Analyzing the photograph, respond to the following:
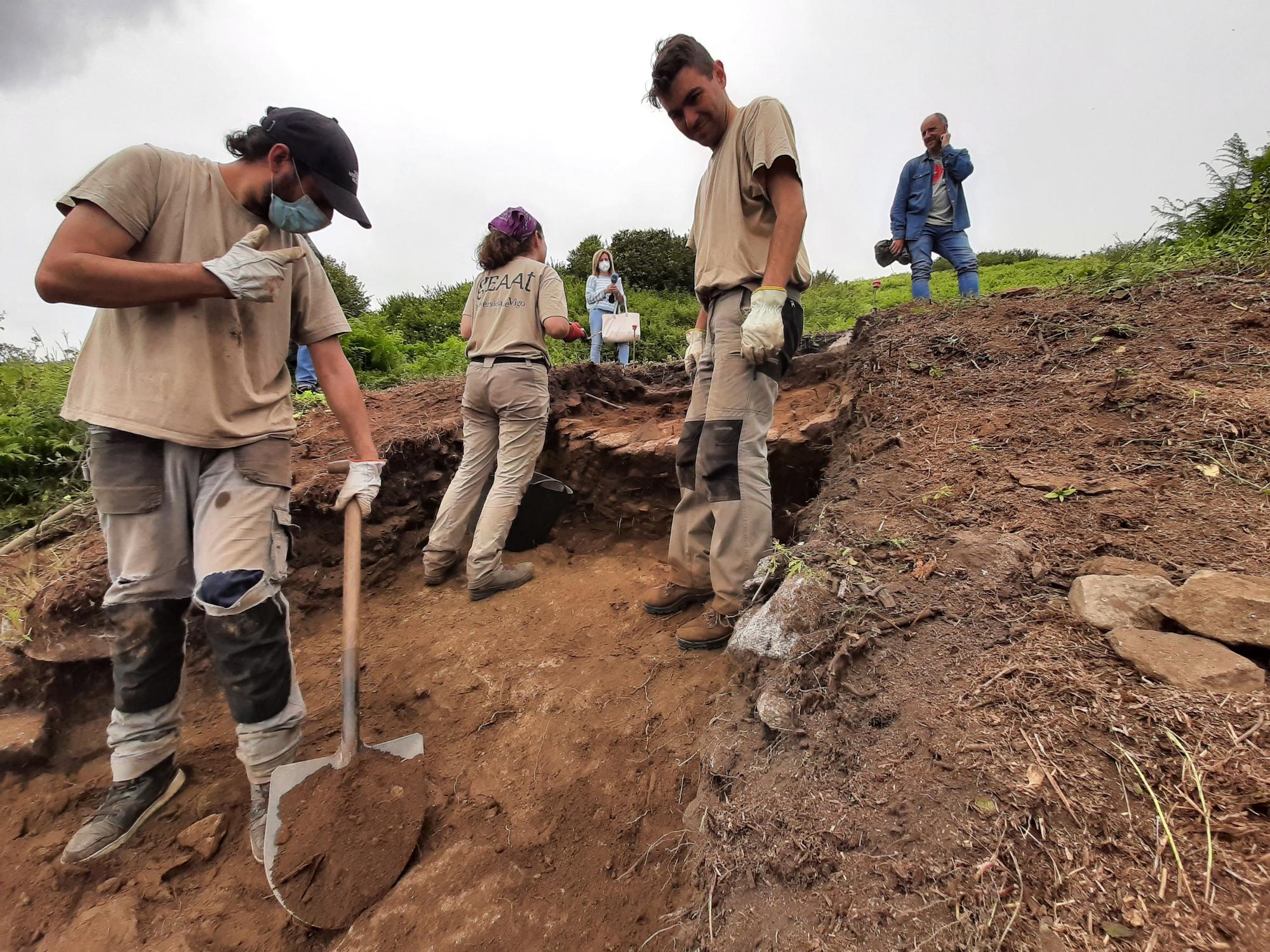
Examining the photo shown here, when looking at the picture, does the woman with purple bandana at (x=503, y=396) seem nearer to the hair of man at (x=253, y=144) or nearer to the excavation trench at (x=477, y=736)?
the excavation trench at (x=477, y=736)

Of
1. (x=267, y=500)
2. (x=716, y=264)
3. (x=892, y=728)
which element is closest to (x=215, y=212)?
(x=267, y=500)

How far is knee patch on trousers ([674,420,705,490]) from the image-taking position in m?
2.85

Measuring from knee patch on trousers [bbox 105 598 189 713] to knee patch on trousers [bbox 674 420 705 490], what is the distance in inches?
84.4

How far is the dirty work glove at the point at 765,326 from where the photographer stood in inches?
95.3

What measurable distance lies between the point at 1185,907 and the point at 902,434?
2.13 m

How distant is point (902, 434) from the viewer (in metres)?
2.72

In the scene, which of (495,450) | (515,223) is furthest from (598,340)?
(495,450)

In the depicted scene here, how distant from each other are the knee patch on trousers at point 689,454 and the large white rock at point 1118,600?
1.65 m

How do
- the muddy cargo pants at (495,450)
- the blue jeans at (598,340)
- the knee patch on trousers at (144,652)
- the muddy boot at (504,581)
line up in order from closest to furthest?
the knee patch on trousers at (144,652) < the muddy boot at (504,581) < the muddy cargo pants at (495,450) < the blue jeans at (598,340)

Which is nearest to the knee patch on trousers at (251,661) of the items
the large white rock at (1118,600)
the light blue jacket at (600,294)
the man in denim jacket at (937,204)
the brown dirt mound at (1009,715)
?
the brown dirt mound at (1009,715)

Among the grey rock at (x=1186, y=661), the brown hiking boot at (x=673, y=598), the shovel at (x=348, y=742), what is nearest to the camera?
the grey rock at (x=1186, y=661)

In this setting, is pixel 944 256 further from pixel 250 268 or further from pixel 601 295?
pixel 250 268

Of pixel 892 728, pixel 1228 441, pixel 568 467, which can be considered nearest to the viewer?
pixel 892 728

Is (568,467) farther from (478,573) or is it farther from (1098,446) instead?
(1098,446)
